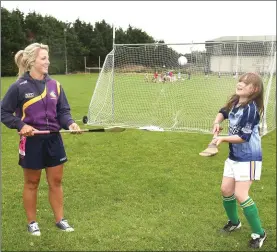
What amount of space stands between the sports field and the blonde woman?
26.2 inches

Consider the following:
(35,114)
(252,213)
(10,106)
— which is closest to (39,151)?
(35,114)

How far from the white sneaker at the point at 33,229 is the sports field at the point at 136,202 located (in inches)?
3.4

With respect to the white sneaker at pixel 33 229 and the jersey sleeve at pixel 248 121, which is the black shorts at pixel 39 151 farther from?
the jersey sleeve at pixel 248 121

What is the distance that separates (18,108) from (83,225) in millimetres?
1488

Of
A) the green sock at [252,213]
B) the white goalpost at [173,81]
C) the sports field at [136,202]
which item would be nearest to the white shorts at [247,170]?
the green sock at [252,213]

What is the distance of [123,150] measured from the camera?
25.9ft

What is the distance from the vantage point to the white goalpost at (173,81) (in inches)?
445

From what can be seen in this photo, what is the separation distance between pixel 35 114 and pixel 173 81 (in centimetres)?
978

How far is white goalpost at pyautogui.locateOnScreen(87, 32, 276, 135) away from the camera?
11.3 metres

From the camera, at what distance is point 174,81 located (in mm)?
12914

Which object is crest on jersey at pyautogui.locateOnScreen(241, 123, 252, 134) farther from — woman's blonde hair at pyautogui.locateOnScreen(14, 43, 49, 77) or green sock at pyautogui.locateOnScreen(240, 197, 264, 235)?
woman's blonde hair at pyautogui.locateOnScreen(14, 43, 49, 77)

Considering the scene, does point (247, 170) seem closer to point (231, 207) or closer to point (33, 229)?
point (231, 207)

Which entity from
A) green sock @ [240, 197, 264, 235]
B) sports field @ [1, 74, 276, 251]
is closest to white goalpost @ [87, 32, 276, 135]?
sports field @ [1, 74, 276, 251]

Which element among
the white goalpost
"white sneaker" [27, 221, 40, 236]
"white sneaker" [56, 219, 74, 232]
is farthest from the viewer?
the white goalpost
